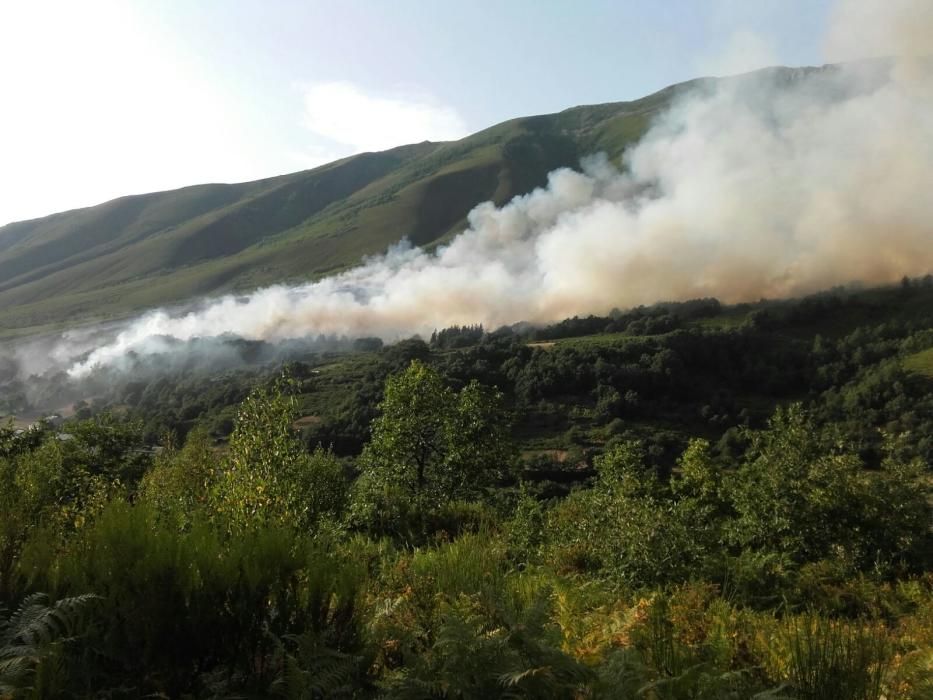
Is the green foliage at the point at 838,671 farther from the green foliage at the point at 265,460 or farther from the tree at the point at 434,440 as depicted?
the tree at the point at 434,440

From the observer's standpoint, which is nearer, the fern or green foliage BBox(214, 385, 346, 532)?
the fern

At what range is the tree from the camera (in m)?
32.1

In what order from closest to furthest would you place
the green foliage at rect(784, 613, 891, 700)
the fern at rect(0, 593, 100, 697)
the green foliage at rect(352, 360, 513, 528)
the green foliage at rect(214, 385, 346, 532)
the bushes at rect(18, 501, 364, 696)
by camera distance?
the fern at rect(0, 593, 100, 697)
the green foliage at rect(784, 613, 891, 700)
the bushes at rect(18, 501, 364, 696)
the green foliage at rect(214, 385, 346, 532)
the green foliage at rect(352, 360, 513, 528)

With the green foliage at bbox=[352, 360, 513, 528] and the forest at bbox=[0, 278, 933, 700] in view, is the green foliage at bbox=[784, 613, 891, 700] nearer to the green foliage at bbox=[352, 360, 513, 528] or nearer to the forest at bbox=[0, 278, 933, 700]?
the forest at bbox=[0, 278, 933, 700]

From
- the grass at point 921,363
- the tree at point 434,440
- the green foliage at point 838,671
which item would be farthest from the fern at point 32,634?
the grass at point 921,363

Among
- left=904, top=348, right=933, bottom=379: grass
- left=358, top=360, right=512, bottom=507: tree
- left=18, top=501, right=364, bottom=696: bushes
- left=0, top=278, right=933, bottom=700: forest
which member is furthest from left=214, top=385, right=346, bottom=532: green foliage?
left=904, top=348, right=933, bottom=379: grass

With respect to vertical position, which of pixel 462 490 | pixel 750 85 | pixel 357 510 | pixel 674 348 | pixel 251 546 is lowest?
pixel 674 348

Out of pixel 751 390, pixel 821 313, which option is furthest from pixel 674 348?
pixel 821 313

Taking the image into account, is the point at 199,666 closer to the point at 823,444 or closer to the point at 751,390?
the point at 823,444

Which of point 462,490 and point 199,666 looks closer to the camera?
point 199,666

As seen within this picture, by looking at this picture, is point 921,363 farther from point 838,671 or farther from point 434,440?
point 838,671

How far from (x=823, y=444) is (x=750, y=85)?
7257 inches

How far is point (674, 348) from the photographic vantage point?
139875mm

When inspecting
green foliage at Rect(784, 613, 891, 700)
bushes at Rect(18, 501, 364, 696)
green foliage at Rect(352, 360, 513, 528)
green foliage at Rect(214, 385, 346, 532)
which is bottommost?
green foliage at Rect(352, 360, 513, 528)
